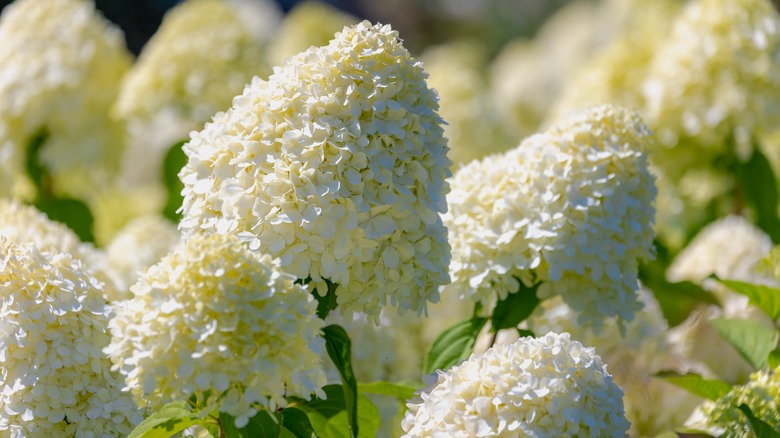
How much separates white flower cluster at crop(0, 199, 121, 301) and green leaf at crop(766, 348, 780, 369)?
1035 millimetres

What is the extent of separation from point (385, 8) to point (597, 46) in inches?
200

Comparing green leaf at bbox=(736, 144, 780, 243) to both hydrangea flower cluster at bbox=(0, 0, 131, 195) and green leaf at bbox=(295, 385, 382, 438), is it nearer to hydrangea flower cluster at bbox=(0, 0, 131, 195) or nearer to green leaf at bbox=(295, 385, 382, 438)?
green leaf at bbox=(295, 385, 382, 438)

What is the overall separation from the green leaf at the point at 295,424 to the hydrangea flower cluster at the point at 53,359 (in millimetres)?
228

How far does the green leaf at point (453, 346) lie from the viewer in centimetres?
162

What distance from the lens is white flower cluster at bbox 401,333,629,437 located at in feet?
3.88

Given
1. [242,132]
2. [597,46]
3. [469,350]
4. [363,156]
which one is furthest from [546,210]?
[597,46]

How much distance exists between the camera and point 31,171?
2.61 metres

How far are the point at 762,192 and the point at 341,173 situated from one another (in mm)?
1611

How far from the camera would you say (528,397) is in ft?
3.87

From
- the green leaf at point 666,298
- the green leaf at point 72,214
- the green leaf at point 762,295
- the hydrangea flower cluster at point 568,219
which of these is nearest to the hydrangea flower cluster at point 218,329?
the hydrangea flower cluster at point 568,219

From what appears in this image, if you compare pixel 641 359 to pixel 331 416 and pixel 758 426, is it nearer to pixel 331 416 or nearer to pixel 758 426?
pixel 758 426

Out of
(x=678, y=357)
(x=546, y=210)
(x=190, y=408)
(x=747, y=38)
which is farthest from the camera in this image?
(x=747, y=38)

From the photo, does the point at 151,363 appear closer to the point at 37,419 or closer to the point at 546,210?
the point at 37,419

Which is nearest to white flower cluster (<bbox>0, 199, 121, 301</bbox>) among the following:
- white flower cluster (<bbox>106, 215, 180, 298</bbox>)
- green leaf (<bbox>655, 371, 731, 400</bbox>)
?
white flower cluster (<bbox>106, 215, 180, 298</bbox>)
